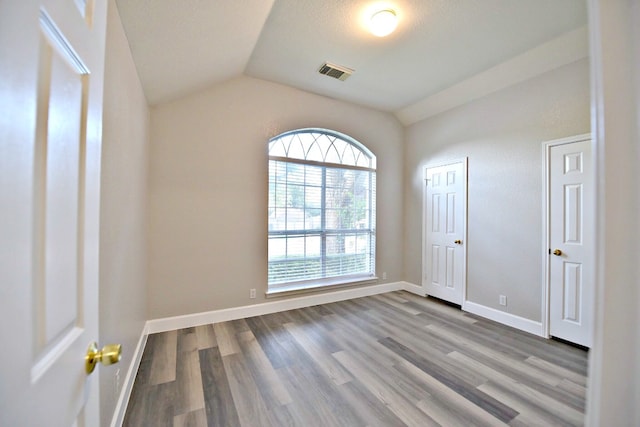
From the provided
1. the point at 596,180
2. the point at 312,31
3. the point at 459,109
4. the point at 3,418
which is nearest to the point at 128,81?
the point at 312,31

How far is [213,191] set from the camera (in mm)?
3012

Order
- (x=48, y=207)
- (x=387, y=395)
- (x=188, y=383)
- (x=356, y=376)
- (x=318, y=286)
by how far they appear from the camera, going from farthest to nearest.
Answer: (x=318, y=286)
(x=356, y=376)
(x=188, y=383)
(x=387, y=395)
(x=48, y=207)

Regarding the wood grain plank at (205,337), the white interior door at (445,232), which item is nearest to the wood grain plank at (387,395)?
the wood grain plank at (205,337)

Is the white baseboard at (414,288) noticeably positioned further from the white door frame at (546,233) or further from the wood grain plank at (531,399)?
the wood grain plank at (531,399)

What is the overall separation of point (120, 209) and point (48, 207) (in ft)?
4.54

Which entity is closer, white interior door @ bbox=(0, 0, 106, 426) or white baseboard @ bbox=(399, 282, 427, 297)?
white interior door @ bbox=(0, 0, 106, 426)

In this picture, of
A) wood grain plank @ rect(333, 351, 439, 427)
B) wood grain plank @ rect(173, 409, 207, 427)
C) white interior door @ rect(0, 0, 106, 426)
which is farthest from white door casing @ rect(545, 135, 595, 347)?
white interior door @ rect(0, 0, 106, 426)

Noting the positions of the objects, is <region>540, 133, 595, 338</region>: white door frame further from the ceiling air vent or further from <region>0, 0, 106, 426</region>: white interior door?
<region>0, 0, 106, 426</region>: white interior door

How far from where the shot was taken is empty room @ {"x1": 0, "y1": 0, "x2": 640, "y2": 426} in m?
0.52

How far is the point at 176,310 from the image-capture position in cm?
283

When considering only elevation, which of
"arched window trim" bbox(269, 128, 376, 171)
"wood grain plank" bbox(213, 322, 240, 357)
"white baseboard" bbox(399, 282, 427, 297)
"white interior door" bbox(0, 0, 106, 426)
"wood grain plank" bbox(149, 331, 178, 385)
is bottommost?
"wood grain plank" bbox(213, 322, 240, 357)

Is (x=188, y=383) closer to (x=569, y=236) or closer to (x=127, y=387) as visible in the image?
(x=127, y=387)

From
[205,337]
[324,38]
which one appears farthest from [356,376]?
[324,38]

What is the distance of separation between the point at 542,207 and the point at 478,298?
1336mm
